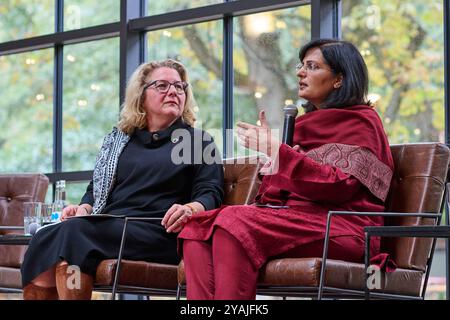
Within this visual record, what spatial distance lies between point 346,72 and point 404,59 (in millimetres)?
1497

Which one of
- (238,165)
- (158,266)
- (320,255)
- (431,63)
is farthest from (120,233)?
(431,63)

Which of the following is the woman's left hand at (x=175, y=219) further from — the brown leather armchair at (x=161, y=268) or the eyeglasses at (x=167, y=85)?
the eyeglasses at (x=167, y=85)

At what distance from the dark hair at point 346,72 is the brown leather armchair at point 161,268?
0.58 m

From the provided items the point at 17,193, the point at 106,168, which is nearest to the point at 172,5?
the point at 17,193

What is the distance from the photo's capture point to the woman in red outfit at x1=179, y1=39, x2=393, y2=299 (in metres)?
3.29

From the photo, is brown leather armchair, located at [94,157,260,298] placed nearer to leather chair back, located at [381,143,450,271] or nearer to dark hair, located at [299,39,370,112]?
dark hair, located at [299,39,370,112]

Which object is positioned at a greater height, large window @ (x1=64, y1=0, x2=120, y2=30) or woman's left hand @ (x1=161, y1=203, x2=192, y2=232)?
large window @ (x1=64, y1=0, x2=120, y2=30)

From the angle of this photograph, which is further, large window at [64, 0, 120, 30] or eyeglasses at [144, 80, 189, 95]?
large window at [64, 0, 120, 30]

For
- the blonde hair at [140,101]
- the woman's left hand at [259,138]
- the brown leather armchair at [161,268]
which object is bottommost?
the brown leather armchair at [161,268]

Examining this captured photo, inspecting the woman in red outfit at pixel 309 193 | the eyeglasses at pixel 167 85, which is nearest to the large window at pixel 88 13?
the eyeglasses at pixel 167 85

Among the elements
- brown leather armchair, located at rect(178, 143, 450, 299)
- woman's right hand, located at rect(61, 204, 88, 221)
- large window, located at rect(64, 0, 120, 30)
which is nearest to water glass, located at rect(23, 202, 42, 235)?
woman's right hand, located at rect(61, 204, 88, 221)

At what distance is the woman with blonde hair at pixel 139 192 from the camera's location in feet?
12.5

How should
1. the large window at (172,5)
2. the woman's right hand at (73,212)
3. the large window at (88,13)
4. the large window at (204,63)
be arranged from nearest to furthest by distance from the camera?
the woman's right hand at (73,212)
the large window at (204,63)
the large window at (172,5)
the large window at (88,13)
